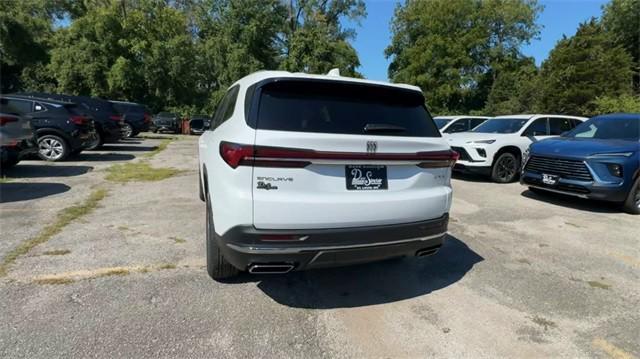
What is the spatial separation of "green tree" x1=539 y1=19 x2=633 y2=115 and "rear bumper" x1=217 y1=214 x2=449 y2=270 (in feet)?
91.3

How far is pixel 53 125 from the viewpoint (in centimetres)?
971

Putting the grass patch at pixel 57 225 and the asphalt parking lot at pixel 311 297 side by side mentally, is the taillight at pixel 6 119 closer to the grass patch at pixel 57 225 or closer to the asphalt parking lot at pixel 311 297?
the grass patch at pixel 57 225

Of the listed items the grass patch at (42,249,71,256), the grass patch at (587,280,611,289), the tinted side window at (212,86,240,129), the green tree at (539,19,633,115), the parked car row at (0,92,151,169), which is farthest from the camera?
the green tree at (539,19,633,115)

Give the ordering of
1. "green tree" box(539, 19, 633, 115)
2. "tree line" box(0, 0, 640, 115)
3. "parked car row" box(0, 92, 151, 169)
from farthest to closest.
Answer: "tree line" box(0, 0, 640, 115) < "green tree" box(539, 19, 633, 115) < "parked car row" box(0, 92, 151, 169)

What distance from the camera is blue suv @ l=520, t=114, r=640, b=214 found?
609cm

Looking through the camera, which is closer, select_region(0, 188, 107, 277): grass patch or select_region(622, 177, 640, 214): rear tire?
select_region(0, 188, 107, 277): grass patch

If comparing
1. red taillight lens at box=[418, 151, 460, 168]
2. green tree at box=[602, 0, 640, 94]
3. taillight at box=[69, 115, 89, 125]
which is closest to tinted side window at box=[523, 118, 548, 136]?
red taillight lens at box=[418, 151, 460, 168]

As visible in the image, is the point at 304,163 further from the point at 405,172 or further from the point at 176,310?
the point at 176,310

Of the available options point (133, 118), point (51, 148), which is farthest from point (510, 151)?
point (133, 118)

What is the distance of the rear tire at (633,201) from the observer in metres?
6.20

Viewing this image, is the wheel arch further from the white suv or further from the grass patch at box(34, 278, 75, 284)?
the grass patch at box(34, 278, 75, 284)

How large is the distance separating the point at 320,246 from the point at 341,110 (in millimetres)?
1025

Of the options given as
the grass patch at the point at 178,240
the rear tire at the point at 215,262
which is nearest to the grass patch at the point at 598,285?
the rear tire at the point at 215,262

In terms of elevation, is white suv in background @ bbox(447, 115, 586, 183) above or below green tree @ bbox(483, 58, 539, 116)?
below
